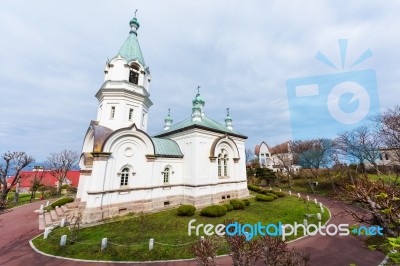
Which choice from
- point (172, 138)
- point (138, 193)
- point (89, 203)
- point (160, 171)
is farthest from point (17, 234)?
point (172, 138)

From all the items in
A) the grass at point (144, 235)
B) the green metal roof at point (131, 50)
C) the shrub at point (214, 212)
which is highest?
the green metal roof at point (131, 50)

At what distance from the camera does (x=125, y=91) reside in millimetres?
18188

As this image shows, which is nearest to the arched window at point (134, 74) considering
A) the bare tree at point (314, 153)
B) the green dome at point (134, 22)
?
the green dome at point (134, 22)

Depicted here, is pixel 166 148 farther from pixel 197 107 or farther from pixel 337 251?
pixel 337 251

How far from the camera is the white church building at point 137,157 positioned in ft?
50.9

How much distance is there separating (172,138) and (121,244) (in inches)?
539

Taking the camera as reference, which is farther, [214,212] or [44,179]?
[44,179]

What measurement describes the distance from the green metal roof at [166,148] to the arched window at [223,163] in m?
5.10

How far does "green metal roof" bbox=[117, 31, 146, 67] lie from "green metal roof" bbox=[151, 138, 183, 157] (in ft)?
29.1

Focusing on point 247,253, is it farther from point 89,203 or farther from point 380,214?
point 89,203

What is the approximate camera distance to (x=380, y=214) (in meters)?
5.12

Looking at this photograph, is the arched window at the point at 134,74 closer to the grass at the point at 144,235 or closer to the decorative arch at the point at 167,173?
the decorative arch at the point at 167,173

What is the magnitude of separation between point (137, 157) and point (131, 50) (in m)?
12.0

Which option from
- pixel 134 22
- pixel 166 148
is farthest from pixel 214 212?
pixel 134 22
